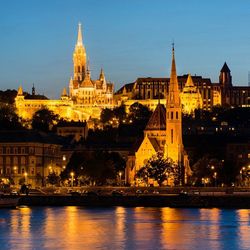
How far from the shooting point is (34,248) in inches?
2530

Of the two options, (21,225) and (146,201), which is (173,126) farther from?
(21,225)

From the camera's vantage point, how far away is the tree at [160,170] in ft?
431

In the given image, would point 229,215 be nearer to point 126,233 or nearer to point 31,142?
point 126,233

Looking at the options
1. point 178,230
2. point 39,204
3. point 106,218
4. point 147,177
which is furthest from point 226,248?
point 147,177

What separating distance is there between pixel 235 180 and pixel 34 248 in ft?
244

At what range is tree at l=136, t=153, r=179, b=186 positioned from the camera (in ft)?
431

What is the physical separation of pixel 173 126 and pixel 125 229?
6762 cm

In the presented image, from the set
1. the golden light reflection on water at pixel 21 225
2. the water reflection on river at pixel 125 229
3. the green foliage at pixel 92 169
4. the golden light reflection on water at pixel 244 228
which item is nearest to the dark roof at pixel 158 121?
the green foliage at pixel 92 169

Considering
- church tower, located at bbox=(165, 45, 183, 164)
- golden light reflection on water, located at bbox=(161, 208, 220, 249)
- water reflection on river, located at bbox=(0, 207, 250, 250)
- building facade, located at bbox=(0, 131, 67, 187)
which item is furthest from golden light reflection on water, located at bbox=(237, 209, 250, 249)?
building facade, located at bbox=(0, 131, 67, 187)

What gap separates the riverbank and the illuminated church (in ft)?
101

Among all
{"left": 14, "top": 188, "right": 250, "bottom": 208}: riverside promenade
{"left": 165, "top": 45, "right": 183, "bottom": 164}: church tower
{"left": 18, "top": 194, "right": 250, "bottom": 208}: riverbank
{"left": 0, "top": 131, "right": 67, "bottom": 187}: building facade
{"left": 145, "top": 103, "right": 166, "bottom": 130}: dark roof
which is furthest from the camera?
{"left": 145, "top": 103, "right": 166, "bottom": 130}: dark roof

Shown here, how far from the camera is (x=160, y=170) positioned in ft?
431

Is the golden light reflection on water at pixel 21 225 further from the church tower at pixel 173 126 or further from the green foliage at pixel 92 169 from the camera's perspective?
the church tower at pixel 173 126

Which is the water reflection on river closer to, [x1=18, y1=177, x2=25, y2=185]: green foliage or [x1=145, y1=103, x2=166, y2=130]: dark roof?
[x1=18, y1=177, x2=25, y2=185]: green foliage
